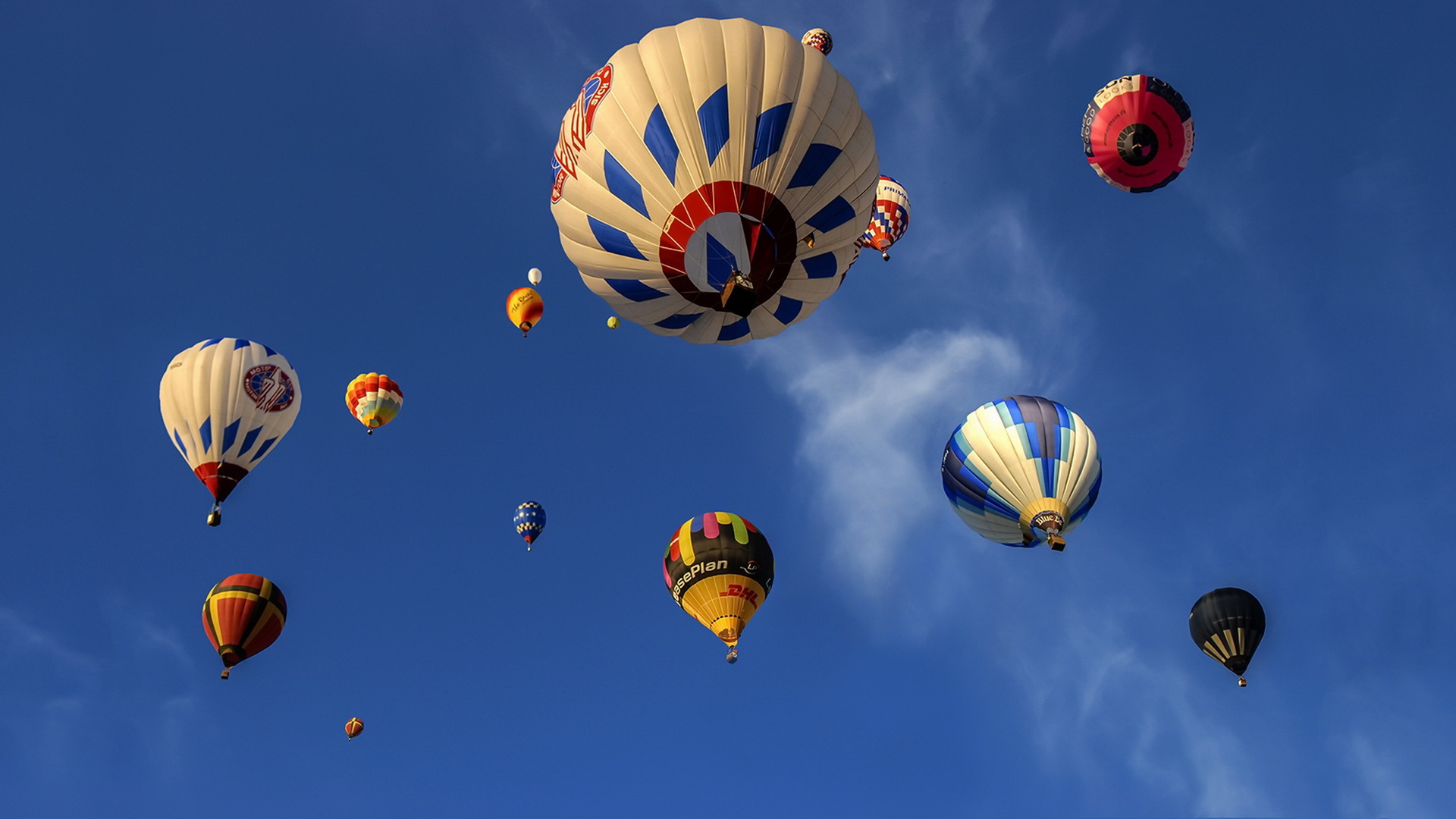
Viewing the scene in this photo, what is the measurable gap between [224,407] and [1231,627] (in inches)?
826

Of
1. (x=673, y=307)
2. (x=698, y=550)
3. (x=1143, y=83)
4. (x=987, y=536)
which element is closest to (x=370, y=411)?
(x=698, y=550)

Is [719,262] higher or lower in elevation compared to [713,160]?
lower

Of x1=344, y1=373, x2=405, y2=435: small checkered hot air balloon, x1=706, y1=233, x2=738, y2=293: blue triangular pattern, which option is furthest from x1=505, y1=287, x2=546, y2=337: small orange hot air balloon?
x1=706, y1=233, x2=738, y2=293: blue triangular pattern

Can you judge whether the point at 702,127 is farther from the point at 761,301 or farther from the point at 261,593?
the point at 261,593

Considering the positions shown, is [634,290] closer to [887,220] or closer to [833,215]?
[833,215]

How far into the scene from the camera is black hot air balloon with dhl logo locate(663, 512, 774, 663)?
902 inches

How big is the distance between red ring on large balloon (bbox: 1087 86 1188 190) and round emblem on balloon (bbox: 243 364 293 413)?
56.9ft

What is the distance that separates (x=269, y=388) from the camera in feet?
77.4

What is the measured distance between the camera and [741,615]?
2297 cm

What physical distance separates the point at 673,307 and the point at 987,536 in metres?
8.81

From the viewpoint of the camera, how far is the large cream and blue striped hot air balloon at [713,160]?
652 inches

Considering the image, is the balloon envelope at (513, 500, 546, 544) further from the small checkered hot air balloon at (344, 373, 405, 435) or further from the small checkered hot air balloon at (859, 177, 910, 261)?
the small checkered hot air balloon at (859, 177, 910, 261)

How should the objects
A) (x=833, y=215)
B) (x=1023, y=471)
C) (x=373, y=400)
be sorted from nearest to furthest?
(x=833, y=215) < (x=1023, y=471) < (x=373, y=400)

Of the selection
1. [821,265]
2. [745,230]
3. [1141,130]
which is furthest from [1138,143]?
[745,230]
